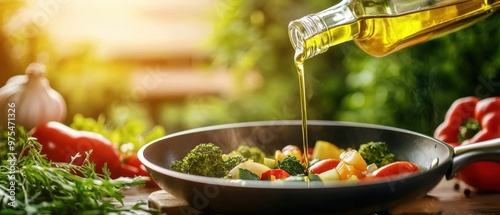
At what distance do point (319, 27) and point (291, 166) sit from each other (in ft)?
1.15

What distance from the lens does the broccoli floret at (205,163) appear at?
1.64 m

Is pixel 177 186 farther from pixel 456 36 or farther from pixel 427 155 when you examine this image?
pixel 456 36

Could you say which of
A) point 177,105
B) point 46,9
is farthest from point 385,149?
point 177,105

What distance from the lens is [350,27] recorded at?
5.67ft

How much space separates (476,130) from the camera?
217 cm

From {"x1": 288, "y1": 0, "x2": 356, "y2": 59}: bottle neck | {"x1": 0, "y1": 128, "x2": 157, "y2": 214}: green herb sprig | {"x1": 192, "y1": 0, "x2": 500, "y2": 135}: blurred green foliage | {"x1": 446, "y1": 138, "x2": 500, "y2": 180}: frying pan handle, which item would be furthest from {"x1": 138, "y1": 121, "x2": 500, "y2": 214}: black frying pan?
{"x1": 192, "y1": 0, "x2": 500, "y2": 135}: blurred green foliage

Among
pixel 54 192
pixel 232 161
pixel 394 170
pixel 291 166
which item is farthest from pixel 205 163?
pixel 394 170

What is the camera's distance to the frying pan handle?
163 cm

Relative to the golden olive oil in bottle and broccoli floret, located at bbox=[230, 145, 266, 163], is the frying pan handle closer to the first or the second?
the golden olive oil in bottle

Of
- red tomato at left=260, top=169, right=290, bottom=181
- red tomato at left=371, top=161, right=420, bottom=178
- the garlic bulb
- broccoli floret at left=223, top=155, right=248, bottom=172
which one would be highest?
the garlic bulb

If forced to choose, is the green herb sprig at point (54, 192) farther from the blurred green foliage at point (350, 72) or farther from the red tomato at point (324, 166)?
the blurred green foliage at point (350, 72)

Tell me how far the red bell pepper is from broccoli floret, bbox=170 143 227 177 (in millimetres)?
734

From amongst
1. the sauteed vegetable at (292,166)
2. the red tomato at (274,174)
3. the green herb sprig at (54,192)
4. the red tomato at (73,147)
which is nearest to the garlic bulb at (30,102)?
the red tomato at (73,147)

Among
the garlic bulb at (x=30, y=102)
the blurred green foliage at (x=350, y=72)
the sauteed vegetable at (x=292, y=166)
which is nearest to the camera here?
the sauteed vegetable at (x=292, y=166)
